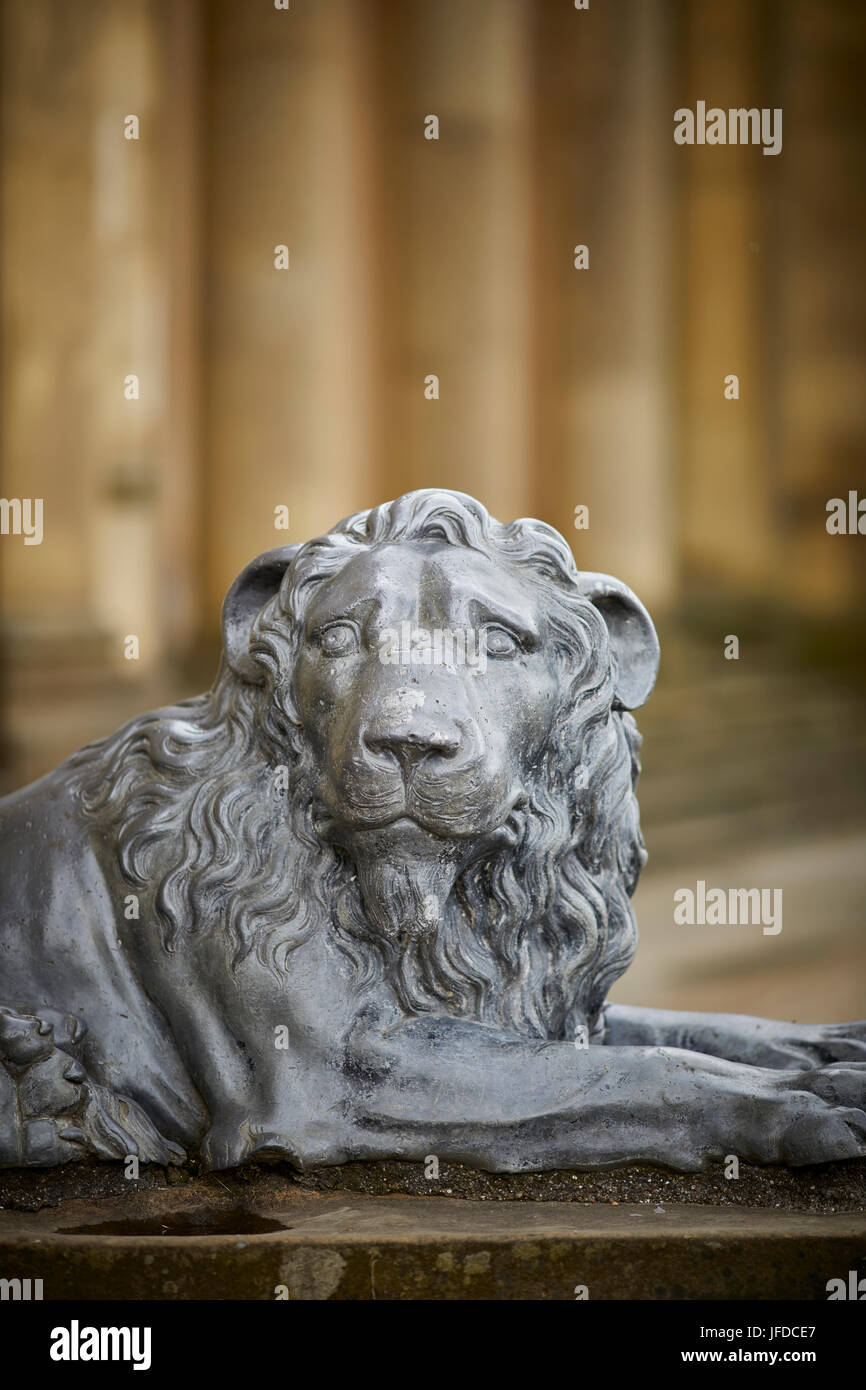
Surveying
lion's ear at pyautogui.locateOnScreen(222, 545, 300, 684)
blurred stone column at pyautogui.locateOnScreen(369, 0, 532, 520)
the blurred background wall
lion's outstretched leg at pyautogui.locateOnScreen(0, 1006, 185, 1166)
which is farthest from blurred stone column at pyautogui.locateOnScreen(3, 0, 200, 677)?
lion's outstretched leg at pyautogui.locateOnScreen(0, 1006, 185, 1166)

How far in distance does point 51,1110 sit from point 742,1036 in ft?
3.90

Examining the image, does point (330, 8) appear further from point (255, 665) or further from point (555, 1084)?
point (555, 1084)

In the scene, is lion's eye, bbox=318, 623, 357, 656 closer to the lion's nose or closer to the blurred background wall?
the lion's nose

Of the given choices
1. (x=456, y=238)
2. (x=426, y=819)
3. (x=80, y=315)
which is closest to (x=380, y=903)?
(x=426, y=819)

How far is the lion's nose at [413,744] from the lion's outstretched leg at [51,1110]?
2.41 feet

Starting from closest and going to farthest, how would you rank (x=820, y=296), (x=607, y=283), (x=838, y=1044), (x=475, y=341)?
(x=838, y=1044) < (x=475, y=341) < (x=607, y=283) < (x=820, y=296)

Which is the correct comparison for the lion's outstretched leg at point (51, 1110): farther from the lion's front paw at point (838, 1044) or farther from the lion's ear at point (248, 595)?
the lion's front paw at point (838, 1044)

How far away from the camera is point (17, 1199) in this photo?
273 cm

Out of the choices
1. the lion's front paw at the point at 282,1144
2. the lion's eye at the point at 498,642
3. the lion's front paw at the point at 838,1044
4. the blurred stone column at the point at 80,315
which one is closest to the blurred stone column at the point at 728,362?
the blurred stone column at the point at 80,315

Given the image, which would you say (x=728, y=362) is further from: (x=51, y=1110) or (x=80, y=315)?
(x=51, y=1110)

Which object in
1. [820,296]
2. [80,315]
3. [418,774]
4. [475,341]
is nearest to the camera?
[418,774]

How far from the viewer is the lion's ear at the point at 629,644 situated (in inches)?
116

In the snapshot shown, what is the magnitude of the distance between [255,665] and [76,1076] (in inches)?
28.1

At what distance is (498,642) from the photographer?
2.74m
